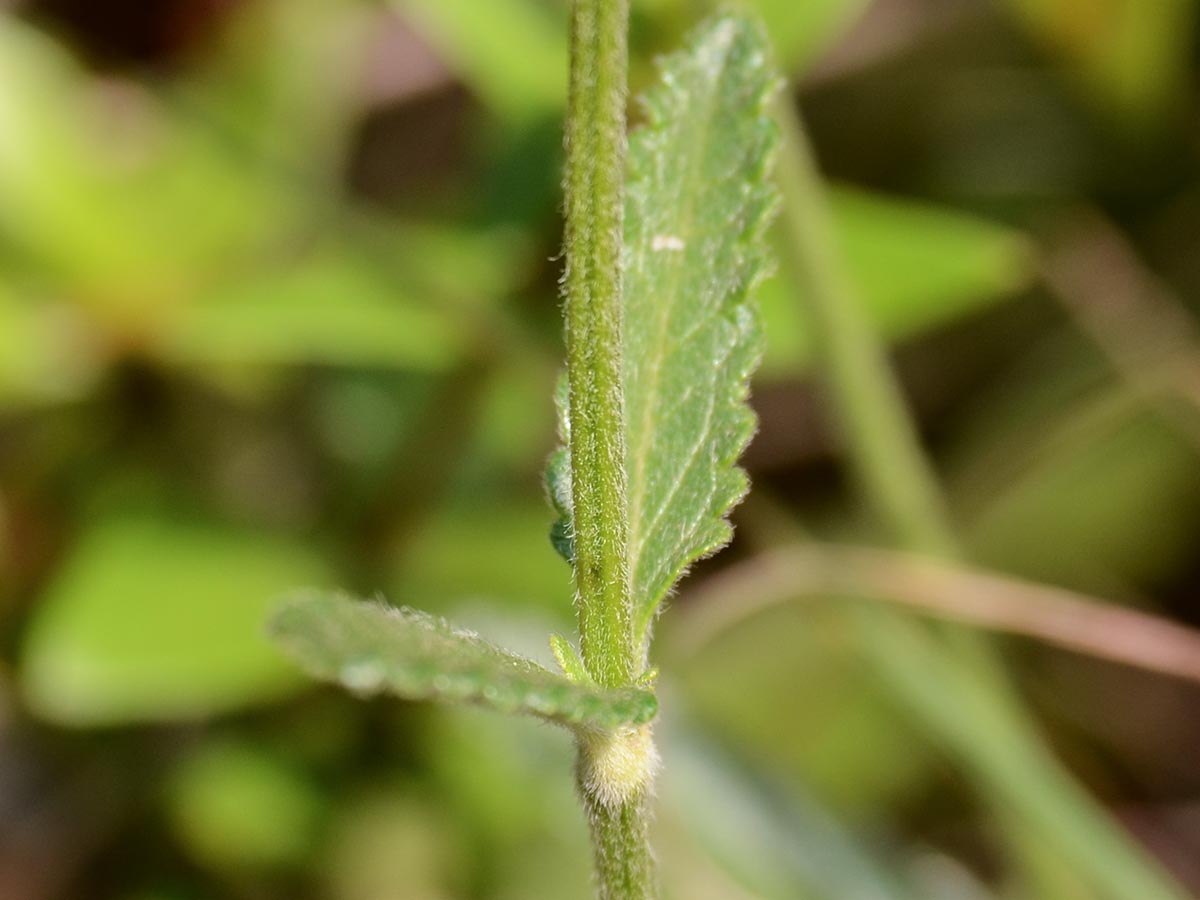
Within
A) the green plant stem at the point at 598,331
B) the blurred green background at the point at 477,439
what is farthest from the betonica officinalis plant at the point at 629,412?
the blurred green background at the point at 477,439

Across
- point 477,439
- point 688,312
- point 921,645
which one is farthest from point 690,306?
point 477,439

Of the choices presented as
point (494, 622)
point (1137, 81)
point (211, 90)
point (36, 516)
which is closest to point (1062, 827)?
point (494, 622)

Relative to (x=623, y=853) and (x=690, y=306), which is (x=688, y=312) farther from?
(x=623, y=853)

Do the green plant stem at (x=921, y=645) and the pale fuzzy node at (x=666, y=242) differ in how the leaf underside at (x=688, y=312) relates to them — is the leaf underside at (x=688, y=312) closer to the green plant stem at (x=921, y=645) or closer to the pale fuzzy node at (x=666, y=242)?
the pale fuzzy node at (x=666, y=242)

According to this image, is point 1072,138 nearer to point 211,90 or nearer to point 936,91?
point 936,91

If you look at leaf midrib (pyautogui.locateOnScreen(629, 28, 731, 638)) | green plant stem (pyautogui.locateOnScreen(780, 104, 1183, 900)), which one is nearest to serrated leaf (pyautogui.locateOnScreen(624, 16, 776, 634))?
leaf midrib (pyautogui.locateOnScreen(629, 28, 731, 638))
